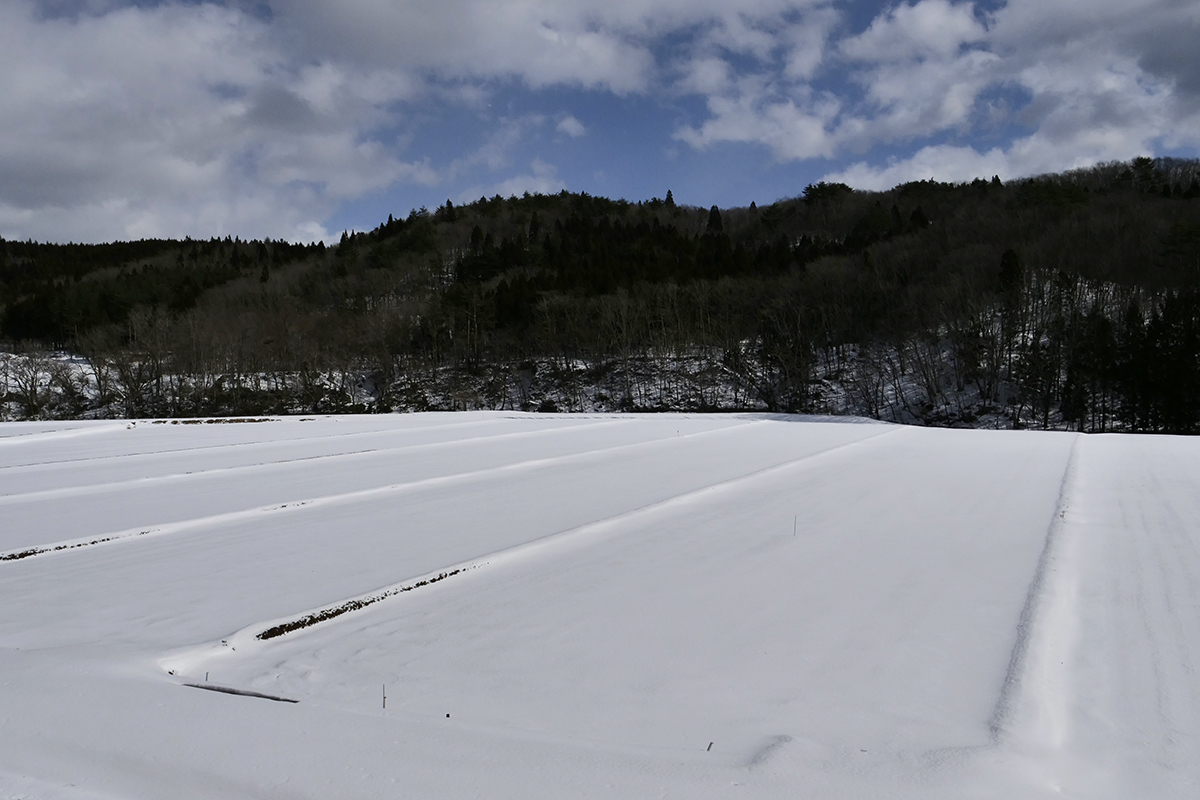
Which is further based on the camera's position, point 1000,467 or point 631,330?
point 631,330

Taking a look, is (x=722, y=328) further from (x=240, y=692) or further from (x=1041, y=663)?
(x=240, y=692)

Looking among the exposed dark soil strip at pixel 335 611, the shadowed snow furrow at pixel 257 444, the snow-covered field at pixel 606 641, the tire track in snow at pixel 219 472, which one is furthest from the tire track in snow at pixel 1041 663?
the shadowed snow furrow at pixel 257 444

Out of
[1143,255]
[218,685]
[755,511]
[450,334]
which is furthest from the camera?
[450,334]

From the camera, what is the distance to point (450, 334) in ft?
215

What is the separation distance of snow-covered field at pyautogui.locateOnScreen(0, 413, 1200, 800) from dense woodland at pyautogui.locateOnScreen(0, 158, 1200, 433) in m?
37.8

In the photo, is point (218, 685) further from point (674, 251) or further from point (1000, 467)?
point (674, 251)

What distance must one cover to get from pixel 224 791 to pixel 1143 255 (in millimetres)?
63728

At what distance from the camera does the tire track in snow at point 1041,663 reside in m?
3.03

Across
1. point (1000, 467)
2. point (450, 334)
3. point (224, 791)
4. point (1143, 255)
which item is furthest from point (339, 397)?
point (1143, 255)

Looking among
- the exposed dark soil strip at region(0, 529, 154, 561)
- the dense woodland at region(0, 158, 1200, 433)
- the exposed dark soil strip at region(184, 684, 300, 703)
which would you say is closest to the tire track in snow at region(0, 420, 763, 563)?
the exposed dark soil strip at region(0, 529, 154, 561)

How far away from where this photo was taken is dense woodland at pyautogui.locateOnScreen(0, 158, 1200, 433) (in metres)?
42.3

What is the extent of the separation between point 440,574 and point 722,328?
5520cm

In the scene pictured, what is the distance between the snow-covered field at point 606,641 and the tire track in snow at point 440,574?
3cm

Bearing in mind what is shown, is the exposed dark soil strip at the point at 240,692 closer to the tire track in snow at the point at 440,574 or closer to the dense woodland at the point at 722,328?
the tire track in snow at the point at 440,574
